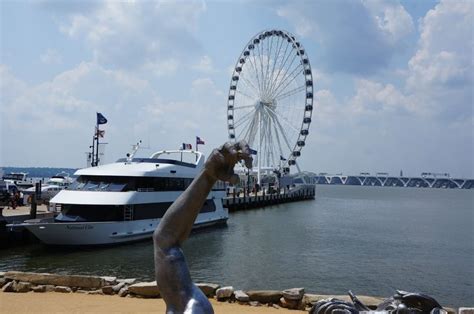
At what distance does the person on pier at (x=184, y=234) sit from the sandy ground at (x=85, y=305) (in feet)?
14.3

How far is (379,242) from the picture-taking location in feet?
88.4

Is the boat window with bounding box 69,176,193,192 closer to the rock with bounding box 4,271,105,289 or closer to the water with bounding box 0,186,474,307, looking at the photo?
the water with bounding box 0,186,474,307

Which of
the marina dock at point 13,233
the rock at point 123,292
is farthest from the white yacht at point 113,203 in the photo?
the rock at point 123,292

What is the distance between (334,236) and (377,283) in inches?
498

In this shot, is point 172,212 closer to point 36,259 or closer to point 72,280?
point 72,280

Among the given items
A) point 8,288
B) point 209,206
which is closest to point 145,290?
point 8,288

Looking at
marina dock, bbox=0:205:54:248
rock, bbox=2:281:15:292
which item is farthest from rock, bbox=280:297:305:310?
marina dock, bbox=0:205:54:248

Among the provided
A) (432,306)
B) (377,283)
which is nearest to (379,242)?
(377,283)

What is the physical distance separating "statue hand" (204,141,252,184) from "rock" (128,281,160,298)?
590 cm

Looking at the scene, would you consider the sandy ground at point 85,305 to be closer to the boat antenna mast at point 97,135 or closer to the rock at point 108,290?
the rock at point 108,290

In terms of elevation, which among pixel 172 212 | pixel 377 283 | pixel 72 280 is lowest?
pixel 377 283

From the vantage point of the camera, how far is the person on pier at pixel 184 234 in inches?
184

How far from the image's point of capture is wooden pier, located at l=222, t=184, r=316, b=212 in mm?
45059

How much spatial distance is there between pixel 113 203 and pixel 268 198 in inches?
1385
